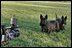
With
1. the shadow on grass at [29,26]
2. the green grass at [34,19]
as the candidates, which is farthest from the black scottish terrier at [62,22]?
the shadow on grass at [29,26]

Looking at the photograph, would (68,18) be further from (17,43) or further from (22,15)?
(17,43)

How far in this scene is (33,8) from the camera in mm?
6922

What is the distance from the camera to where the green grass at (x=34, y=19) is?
6.48m

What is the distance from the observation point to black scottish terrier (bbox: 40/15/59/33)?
6551 mm

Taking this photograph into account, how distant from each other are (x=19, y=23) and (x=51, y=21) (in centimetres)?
128

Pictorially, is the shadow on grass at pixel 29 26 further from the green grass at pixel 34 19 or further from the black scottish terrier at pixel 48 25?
the black scottish terrier at pixel 48 25

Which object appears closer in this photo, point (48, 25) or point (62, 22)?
point (48, 25)

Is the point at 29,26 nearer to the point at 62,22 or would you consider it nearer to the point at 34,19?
the point at 34,19

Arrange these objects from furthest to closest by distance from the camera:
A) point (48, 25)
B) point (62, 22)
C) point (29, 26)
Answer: point (62, 22), point (29, 26), point (48, 25)

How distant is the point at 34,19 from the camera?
6.80m

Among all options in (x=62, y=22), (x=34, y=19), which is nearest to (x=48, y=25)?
(x=34, y=19)

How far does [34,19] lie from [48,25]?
2.07 ft

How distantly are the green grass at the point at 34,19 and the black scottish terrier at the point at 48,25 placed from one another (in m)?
0.16

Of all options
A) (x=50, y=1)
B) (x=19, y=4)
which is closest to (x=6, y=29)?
(x=19, y=4)
